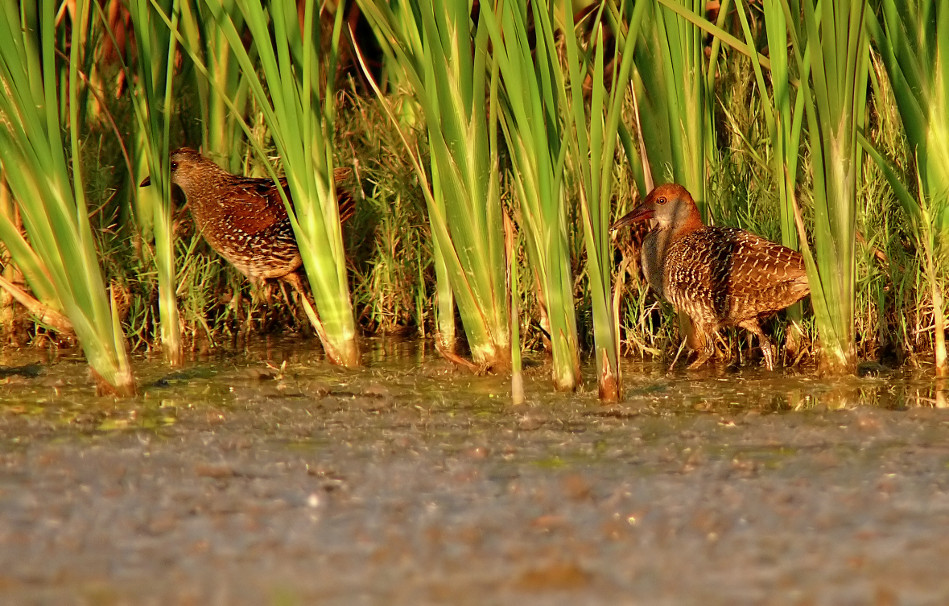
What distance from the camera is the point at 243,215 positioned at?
5473 mm

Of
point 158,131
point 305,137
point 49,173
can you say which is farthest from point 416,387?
point 49,173

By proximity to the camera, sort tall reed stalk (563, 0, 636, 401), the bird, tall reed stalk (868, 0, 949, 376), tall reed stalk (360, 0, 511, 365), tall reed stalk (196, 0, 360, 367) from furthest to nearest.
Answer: the bird, tall reed stalk (868, 0, 949, 376), tall reed stalk (196, 0, 360, 367), tall reed stalk (360, 0, 511, 365), tall reed stalk (563, 0, 636, 401)

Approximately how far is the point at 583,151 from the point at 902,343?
1959mm

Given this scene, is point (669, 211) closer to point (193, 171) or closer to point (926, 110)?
point (926, 110)

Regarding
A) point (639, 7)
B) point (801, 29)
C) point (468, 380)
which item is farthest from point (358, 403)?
point (801, 29)

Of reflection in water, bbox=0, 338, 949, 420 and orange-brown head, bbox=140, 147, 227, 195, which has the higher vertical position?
orange-brown head, bbox=140, 147, 227, 195

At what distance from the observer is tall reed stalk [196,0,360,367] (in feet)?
14.4

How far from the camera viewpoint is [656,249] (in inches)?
210

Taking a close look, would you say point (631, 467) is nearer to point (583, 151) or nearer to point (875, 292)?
point (583, 151)

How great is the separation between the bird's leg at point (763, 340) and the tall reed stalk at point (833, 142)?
42 centimetres

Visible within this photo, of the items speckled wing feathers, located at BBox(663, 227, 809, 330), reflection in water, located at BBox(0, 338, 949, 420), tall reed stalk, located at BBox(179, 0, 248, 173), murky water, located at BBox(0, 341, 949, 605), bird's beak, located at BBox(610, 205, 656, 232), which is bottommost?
murky water, located at BBox(0, 341, 949, 605)

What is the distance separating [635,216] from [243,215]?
1698mm

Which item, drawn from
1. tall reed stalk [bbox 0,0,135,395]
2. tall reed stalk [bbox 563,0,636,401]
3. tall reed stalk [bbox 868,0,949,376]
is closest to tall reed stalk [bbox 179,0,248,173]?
tall reed stalk [bbox 0,0,135,395]

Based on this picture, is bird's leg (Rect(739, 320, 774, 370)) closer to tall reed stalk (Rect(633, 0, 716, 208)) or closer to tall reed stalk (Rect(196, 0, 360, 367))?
tall reed stalk (Rect(633, 0, 716, 208))
